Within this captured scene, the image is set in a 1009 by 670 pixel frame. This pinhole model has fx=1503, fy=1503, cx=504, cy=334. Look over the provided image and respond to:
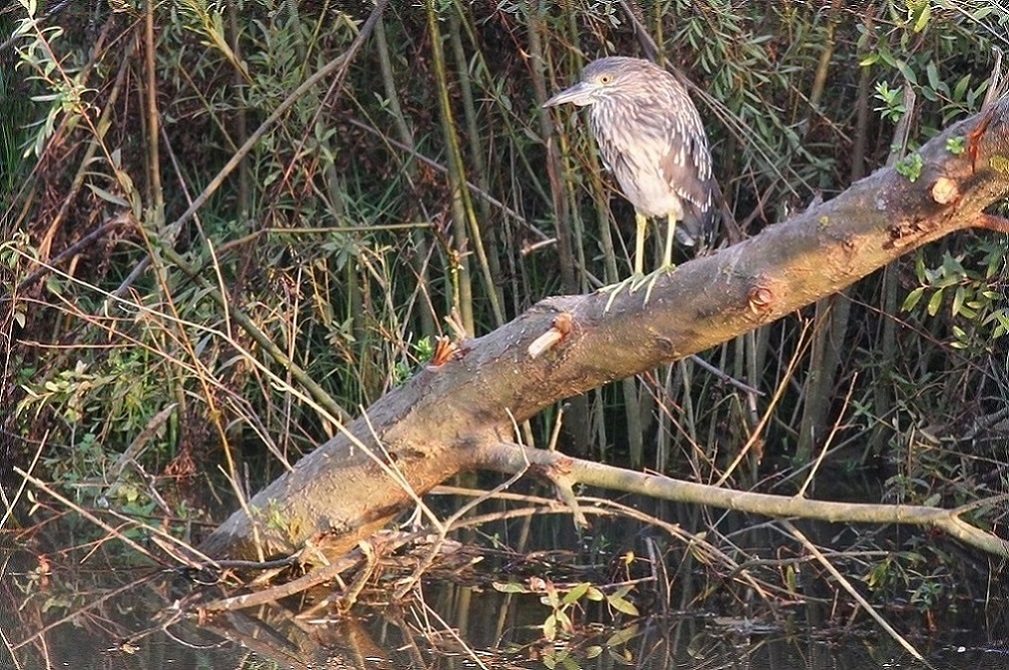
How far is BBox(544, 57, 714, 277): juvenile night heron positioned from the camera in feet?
13.6

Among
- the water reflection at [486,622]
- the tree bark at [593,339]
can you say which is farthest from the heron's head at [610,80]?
the water reflection at [486,622]

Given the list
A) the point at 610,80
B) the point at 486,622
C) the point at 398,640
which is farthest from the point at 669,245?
the point at 398,640

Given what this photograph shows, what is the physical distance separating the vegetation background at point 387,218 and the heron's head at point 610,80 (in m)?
0.56

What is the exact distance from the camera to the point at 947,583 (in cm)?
409

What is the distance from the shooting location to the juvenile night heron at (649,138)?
13.6 ft

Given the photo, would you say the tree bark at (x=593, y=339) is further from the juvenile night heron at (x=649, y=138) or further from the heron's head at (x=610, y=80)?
the heron's head at (x=610, y=80)

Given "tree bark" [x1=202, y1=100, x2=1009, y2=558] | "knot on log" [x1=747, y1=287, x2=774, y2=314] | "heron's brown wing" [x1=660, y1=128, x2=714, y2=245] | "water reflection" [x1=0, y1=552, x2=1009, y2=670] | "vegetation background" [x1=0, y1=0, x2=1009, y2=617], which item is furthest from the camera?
"vegetation background" [x1=0, y1=0, x2=1009, y2=617]

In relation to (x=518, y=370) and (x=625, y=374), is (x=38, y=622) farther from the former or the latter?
(x=625, y=374)

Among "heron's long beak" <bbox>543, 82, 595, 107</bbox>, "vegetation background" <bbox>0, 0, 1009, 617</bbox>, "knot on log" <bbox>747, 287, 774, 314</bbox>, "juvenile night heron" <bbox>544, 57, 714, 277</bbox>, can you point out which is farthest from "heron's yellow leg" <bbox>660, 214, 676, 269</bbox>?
"vegetation background" <bbox>0, 0, 1009, 617</bbox>

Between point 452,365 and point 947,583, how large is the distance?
151 centimetres

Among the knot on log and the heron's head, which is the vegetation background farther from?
the knot on log

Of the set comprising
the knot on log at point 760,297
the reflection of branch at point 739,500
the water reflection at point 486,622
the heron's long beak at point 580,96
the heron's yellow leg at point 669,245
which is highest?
the heron's long beak at point 580,96

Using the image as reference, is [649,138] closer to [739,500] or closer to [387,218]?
[739,500]

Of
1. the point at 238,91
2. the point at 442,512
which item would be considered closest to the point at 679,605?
the point at 442,512
